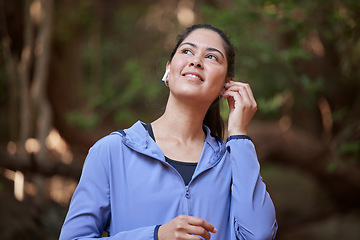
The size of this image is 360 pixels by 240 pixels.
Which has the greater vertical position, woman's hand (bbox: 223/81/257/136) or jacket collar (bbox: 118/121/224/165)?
woman's hand (bbox: 223/81/257/136)

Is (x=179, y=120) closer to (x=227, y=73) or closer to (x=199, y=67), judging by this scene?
(x=199, y=67)

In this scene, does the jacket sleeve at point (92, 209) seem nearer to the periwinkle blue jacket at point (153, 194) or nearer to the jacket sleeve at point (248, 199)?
the periwinkle blue jacket at point (153, 194)

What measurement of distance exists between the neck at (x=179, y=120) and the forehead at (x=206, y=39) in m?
0.25

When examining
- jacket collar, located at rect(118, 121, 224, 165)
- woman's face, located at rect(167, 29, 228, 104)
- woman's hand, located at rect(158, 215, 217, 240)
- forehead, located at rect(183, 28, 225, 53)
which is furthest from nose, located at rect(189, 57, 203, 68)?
woman's hand, located at rect(158, 215, 217, 240)

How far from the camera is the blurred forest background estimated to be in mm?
4121

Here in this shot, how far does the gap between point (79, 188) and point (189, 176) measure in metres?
0.39

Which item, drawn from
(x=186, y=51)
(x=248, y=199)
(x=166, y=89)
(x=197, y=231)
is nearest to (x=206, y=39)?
(x=186, y=51)

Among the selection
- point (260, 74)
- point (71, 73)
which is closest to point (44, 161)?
point (71, 73)

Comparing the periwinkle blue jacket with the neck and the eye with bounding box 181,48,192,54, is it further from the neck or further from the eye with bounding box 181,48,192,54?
the eye with bounding box 181,48,192,54

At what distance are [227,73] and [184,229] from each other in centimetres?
79

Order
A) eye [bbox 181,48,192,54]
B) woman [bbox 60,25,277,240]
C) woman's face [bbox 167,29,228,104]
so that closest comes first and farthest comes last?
woman [bbox 60,25,277,240]
woman's face [bbox 167,29,228,104]
eye [bbox 181,48,192,54]

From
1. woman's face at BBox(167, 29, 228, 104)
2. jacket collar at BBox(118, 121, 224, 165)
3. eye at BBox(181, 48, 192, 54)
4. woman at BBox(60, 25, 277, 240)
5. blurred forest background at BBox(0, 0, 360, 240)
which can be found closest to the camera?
woman at BBox(60, 25, 277, 240)

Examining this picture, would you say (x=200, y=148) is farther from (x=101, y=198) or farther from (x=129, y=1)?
(x=129, y=1)

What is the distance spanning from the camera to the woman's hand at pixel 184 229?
1293 mm
